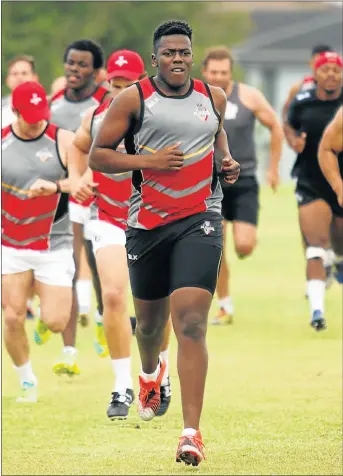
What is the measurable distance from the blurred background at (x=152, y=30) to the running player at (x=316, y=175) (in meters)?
33.7

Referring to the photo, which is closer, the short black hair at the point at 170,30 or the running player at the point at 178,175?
the running player at the point at 178,175

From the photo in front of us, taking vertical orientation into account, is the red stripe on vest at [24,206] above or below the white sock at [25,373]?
above

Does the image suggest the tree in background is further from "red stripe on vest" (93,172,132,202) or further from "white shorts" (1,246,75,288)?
"red stripe on vest" (93,172,132,202)

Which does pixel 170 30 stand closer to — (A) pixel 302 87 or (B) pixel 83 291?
(B) pixel 83 291

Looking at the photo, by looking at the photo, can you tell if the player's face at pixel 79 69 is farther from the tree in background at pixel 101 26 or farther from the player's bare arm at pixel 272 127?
the tree in background at pixel 101 26

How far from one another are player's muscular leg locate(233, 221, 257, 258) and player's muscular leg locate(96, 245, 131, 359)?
483 centimetres

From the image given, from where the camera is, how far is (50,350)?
586 inches

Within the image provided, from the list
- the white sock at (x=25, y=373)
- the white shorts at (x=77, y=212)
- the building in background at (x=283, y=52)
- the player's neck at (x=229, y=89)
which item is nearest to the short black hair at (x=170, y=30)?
the white sock at (x=25, y=373)

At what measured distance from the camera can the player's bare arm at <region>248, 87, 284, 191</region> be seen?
15.7m

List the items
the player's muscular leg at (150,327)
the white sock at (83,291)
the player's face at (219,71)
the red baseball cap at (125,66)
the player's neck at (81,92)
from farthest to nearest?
the white sock at (83,291)
the player's face at (219,71)
the player's neck at (81,92)
the red baseball cap at (125,66)
the player's muscular leg at (150,327)

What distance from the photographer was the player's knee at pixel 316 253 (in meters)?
14.9

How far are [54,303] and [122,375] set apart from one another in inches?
45.5

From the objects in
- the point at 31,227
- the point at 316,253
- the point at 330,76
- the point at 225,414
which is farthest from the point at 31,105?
the point at 330,76

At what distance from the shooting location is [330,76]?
1527 cm
